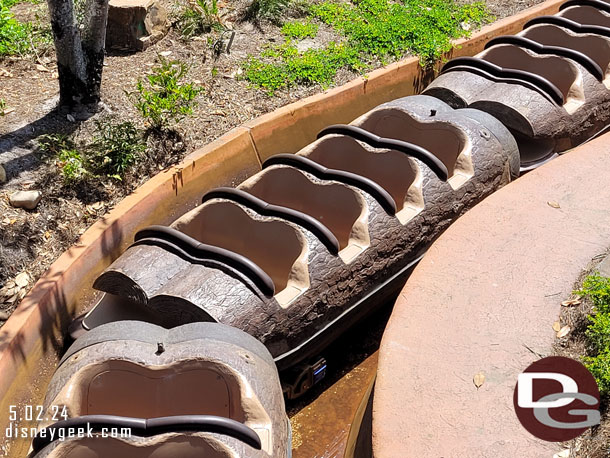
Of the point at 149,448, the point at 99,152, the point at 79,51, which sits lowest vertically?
the point at 149,448

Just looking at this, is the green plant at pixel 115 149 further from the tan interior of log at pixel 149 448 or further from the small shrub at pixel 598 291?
the small shrub at pixel 598 291

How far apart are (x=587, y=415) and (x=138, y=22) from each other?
510 centimetres

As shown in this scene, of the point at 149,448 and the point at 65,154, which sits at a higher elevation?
the point at 65,154

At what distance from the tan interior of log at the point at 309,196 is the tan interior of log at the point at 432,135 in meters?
0.80

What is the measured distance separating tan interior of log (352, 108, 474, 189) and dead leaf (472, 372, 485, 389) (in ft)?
6.55

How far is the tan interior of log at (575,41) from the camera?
6863 millimetres

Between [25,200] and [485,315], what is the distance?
307cm

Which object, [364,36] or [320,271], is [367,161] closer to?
[320,271]

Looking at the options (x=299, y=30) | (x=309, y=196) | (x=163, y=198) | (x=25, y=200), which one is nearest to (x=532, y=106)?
(x=309, y=196)

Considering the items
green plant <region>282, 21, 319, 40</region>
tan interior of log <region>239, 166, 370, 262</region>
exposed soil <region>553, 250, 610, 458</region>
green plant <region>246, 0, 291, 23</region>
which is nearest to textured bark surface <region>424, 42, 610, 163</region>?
green plant <region>282, 21, 319, 40</region>

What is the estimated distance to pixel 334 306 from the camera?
4.63 metres

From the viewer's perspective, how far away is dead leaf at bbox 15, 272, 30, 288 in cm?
457

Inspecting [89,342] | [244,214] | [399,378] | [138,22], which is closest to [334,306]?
[244,214]

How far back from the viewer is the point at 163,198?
5.32 meters
